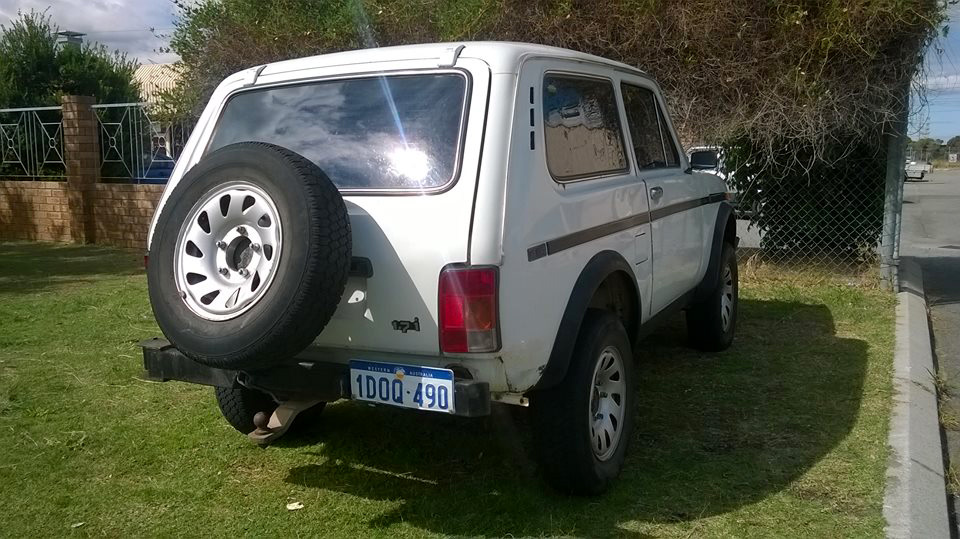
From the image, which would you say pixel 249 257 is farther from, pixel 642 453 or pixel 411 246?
pixel 642 453

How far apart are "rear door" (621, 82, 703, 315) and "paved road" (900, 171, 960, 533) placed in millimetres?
1636

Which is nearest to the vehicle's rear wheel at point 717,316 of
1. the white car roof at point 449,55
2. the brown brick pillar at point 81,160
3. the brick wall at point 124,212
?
the white car roof at point 449,55

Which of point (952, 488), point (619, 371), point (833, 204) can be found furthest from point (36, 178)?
point (952, 488)

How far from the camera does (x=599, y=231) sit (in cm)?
382

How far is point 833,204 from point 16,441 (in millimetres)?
7508

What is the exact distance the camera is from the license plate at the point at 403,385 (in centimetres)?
312

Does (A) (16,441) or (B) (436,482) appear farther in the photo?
(A) (16,441)

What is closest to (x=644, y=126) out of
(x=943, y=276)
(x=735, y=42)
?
(x=735, y=42)

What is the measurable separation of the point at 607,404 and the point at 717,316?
7.85 ft

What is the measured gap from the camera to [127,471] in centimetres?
415

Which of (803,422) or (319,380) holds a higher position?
(319,380)

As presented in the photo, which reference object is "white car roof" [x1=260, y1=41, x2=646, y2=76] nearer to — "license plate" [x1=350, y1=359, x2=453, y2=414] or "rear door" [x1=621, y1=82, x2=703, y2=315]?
"rear door" [x1=621, y1=82, x2=703, y2=315]

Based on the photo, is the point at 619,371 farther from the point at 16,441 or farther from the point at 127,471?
the point at 16,441

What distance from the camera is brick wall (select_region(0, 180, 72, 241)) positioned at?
12883 mm
